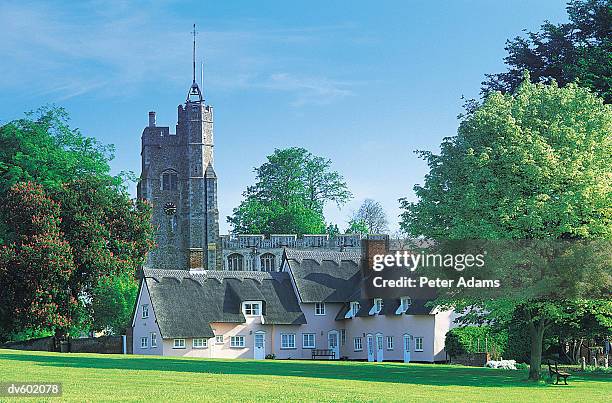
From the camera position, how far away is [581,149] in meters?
31.9

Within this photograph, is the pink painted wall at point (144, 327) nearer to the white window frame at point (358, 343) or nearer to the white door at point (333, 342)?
the white door at point (333, 342)

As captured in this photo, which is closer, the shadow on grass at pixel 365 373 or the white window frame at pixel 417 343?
the shadow on grass at pixel 365 373

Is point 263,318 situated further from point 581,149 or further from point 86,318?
point 581,149

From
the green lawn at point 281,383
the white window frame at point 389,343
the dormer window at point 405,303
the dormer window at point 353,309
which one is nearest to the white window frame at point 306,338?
the dormer window at point 353,309

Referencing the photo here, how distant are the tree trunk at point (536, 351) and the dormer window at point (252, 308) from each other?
26.4m

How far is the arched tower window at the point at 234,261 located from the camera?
3418 inches

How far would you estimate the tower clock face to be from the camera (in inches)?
3607

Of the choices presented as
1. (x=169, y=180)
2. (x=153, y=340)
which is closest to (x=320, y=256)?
(x=153, y=340)

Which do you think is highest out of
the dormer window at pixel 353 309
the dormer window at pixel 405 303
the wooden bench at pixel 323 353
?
the dormer window at pixel 405 303

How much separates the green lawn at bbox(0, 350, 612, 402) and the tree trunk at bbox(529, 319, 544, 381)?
0.71 metres

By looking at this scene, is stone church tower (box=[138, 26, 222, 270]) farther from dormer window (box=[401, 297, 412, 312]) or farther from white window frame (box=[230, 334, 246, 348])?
dormer window (box=[401, 297, 412, 312])

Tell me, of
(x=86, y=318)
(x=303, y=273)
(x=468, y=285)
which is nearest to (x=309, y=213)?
(x=303, y=273)

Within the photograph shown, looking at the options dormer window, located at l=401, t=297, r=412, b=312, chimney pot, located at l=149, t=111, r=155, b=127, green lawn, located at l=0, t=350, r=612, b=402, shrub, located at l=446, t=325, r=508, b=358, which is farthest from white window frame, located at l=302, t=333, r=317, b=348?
chimney pot, located at l=149, t=111, r=155, b=127

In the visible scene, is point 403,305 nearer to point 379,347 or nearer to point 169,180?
point 379,347
